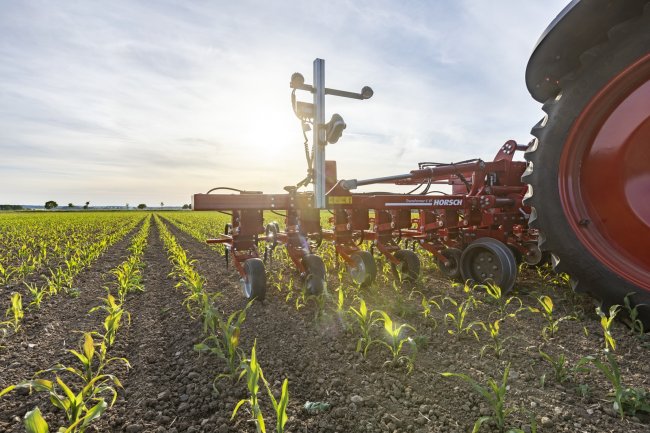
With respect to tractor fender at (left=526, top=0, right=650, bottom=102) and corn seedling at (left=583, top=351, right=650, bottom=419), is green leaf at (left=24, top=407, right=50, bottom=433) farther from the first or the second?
tractor fender at (left=526, top=0, right=650, bottom=102)

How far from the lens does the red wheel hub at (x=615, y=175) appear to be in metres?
1.91

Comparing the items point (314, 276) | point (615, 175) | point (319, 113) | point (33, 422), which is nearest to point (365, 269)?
point (314, 276)

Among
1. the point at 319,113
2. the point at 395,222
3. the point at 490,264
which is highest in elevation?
the point at 319,113

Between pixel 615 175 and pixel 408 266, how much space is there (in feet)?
9.47

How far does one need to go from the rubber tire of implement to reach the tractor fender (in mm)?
117

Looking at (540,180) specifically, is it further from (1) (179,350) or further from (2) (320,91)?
(1) (179,350)

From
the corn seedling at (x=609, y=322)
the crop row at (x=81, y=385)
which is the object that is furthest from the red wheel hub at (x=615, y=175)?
the crop row at (x=81, y=385)

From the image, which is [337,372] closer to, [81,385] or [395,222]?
[81,385]

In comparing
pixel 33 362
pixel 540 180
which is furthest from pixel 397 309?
pixel 33 362

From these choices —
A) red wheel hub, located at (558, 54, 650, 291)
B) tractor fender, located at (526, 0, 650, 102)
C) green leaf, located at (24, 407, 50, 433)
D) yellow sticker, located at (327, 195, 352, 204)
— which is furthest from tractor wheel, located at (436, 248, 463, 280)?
green leaf, located at (24, 407, 50, 433)

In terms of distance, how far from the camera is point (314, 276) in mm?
3803

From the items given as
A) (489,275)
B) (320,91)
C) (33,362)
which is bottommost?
(33,362)

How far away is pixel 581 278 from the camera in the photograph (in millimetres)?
2148

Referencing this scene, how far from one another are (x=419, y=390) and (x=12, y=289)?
5.51 meters
